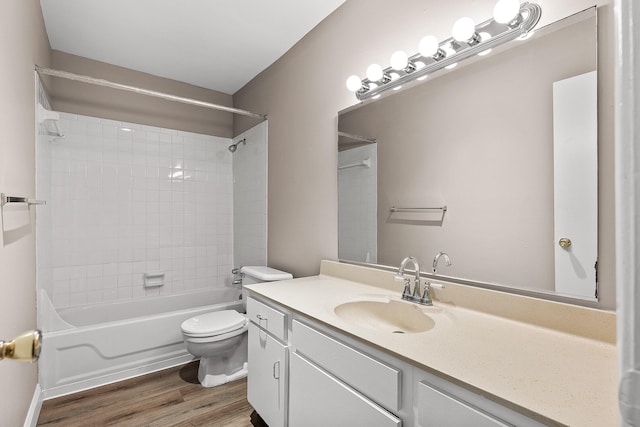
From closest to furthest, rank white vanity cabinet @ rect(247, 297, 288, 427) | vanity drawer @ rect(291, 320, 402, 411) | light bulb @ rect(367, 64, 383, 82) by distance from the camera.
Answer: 1. vanity drawer @ rect(291, 320, 402, 411)
2. white vanity cabinet @ rect(247, 297, 288, 427)
3. light bulb @ rect(367, 64, 383, 82)

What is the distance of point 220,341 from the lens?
83.7 inches

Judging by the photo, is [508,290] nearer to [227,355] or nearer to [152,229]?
[227,355]

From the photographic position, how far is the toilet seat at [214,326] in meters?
2.08

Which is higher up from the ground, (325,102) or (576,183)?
(325,102)

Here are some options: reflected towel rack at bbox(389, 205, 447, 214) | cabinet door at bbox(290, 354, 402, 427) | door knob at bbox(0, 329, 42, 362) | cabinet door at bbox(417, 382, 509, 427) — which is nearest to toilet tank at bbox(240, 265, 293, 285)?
cabinet door at bbox(290, 354, 402, 427)

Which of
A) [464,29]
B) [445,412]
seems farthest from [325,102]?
[445,412]

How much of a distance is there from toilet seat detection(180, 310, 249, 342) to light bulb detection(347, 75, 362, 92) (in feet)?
5.51

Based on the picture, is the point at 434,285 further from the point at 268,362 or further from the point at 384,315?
the point at 268,362

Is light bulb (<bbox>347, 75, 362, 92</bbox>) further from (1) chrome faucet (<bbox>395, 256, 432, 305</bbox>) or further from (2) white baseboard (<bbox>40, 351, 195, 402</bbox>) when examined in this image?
(2) white baseboard (<bbox>40, 351, 195, 402</bbox>)

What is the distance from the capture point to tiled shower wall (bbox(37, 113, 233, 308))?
2.58 m

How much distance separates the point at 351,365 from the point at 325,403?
0.79 ft

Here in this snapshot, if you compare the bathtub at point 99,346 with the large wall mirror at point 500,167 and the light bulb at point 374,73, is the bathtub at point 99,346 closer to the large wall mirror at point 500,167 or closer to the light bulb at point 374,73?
the large wall mirror at point 500,167

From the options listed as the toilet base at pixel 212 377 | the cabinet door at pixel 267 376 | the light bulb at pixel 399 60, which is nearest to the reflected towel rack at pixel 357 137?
the light bulb at pixel 399 60

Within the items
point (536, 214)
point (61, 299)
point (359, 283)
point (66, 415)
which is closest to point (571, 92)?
point (536, 214)
